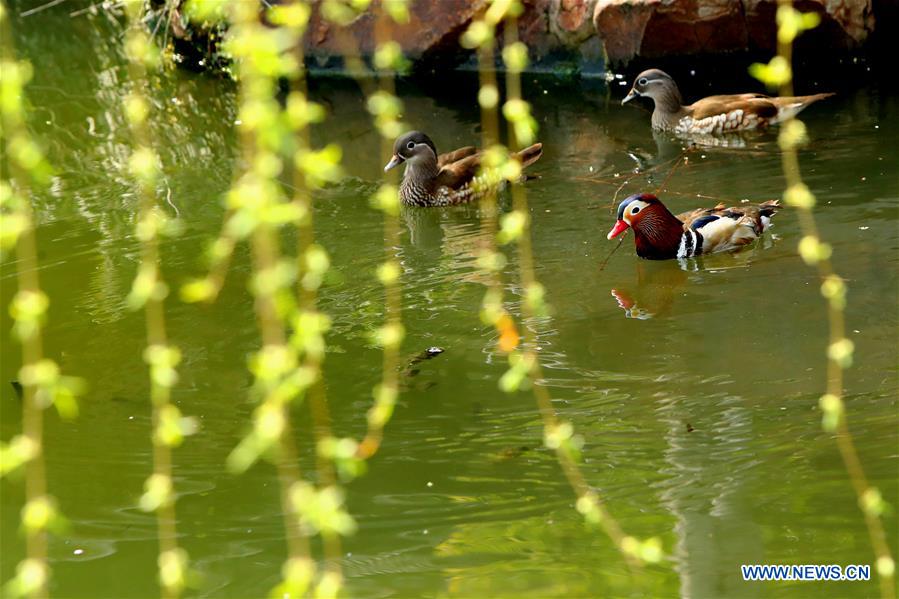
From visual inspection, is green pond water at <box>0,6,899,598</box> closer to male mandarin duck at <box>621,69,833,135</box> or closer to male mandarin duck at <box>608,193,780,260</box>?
male mandarin duck at <box>608,193,780,260</box>

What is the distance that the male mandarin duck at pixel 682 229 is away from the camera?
7770 mm

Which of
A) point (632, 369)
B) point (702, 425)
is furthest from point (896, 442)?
point (632, 369)

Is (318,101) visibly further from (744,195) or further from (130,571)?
(130,571)

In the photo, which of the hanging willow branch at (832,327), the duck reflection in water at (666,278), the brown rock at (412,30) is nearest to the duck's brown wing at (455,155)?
the duck reflection in water at (666,278)

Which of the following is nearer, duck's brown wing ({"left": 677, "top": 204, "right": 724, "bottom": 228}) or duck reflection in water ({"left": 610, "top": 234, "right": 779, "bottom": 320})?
duck reflection in water ({"left": 610, "top": 234, "right": 779, "bottom": 320})

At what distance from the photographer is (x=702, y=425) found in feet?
17.9

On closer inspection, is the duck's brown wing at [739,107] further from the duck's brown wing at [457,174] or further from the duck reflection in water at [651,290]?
the duck reflection in water at [651,290]

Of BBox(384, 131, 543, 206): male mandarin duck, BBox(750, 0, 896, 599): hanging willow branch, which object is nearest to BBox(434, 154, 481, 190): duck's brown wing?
BBox(384, 131, 543, 206): male mandarin duck

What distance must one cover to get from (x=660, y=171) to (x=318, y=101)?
170 inches

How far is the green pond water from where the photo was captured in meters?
4.59

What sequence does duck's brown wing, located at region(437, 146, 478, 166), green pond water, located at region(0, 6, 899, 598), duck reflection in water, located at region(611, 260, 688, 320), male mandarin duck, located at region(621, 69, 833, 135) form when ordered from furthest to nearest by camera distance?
male mandarin duck, located at region(621, 69, 833, 135) → duck's brown wing, located at region(437, 146, 478, 166) → duck reflection in water, located at region(611, 260, 688, 320) → green pond water, located at region(0, 6, 899, 598)

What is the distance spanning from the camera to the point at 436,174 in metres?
9.71

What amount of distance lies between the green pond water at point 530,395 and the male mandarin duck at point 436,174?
0.62 ft

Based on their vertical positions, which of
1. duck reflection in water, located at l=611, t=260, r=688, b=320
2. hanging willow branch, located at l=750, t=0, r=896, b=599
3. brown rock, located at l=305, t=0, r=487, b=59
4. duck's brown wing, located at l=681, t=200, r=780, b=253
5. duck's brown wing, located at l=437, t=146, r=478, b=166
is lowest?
hanging willow branch, located at l=750, t=0, r=896, b=599
